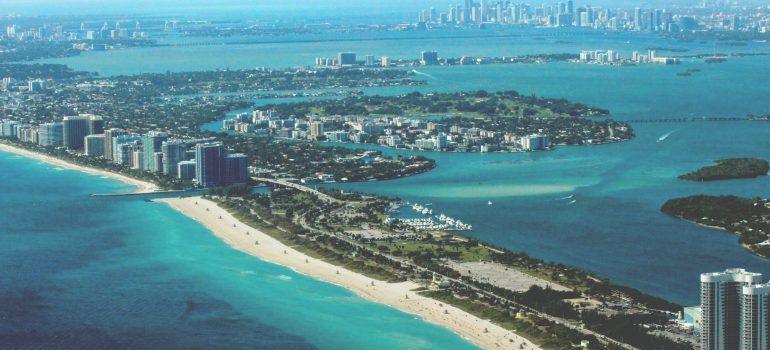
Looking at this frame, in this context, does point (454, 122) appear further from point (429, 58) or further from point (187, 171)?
point (429, 58)

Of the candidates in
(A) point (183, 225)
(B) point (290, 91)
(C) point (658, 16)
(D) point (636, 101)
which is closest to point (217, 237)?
(A) point (183, 225)

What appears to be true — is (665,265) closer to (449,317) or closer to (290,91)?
(449,317)

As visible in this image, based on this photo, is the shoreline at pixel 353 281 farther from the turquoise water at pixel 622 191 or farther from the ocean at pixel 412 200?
the turquoise water at pixel 622 191

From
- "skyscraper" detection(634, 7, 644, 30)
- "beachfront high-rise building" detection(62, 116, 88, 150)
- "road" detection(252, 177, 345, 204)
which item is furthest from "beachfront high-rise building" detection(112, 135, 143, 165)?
"skyscraper" detection(634, 7, 644, 30)

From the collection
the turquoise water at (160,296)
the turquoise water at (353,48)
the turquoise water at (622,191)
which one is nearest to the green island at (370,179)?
the turquoise water at (622,191)

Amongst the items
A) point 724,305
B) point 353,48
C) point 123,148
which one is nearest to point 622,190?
point 123,148

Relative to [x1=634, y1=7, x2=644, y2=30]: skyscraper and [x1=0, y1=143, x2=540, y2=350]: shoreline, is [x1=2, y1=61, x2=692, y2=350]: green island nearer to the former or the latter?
[x1=0, y1=143, x2=540, y2=350]: shoreline
